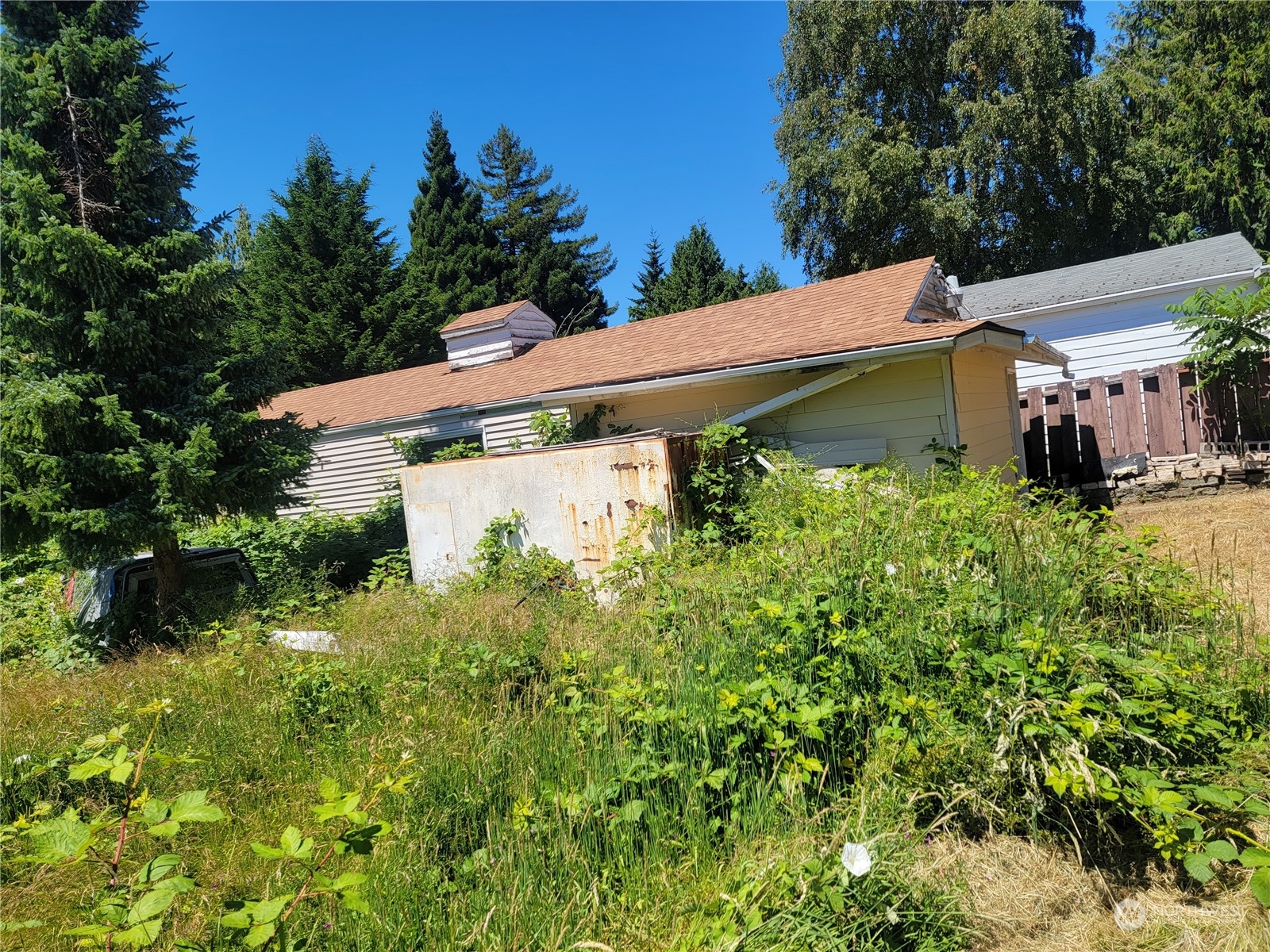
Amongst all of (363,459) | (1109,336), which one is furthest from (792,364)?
(1109,336)

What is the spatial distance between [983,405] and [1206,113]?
1056 inches

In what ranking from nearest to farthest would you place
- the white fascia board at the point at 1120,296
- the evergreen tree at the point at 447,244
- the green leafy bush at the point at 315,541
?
the green leafy bush at the point at 315,541, the white fascia board at the point at 1120,296, the evergreen tree at the point at 447,244

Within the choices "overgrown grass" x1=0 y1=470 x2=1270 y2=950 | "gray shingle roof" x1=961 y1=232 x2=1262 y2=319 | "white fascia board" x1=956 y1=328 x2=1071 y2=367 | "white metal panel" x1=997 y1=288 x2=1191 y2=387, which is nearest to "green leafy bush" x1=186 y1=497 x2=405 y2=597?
"overgrown grass" x1=0 y1=470 x2=1270 y2=950

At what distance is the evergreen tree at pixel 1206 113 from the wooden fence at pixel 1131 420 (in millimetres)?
17800

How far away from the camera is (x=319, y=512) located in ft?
49.7

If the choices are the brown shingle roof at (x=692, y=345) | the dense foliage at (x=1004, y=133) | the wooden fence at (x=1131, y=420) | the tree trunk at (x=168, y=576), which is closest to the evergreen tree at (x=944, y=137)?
the dense foliage at (x=1004, y=133)

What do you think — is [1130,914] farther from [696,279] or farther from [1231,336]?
[696,279]

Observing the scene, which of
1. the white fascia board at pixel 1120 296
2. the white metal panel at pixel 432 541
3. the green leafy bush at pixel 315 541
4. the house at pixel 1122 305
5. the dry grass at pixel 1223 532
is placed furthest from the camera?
the house at pixel 1122 305

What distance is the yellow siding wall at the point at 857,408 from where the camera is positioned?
7555 mm

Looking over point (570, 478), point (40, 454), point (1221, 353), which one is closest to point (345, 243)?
point (40, 454)

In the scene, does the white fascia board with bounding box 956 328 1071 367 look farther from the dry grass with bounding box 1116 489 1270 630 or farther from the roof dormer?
the roof dormer

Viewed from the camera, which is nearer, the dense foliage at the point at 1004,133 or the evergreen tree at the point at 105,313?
the evergreen tree at the point at 105,313

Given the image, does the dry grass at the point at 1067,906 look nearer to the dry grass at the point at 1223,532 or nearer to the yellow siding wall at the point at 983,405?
the dry grass at the point at 1223,532

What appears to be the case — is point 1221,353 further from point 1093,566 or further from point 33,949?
point 33,949
